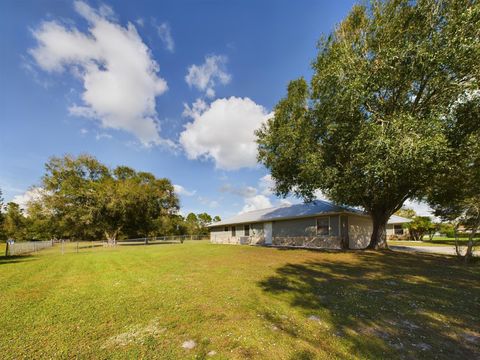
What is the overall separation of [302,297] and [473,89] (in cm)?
1168

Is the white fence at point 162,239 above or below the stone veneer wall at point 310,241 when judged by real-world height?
below

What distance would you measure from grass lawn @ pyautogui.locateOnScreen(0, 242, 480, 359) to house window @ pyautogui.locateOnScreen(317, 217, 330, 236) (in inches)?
391

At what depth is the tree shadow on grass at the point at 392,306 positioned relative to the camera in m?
3.64

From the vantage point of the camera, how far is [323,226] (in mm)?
18938

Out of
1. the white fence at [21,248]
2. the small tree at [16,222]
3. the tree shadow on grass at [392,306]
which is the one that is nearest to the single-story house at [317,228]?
the tree shadow on grass at [392,306]

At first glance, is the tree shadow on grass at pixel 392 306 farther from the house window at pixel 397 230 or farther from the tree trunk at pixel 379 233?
the house window at pixel 397 230

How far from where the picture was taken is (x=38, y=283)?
8.02 m

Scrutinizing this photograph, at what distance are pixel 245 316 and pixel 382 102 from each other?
1231 centimetres

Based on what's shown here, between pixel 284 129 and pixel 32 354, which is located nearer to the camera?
pixel 32 354

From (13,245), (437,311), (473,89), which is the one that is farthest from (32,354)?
(13,245)

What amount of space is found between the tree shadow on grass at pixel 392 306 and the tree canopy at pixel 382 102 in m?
4.24

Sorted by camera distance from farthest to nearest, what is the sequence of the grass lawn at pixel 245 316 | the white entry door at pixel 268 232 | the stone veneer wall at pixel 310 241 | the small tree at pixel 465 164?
1. the white entry door at pixel 268 232
2. the stone veneer wall at pixel 310 241
3. the small tree at pixel 465 164
4. the grass lawn at pixel 245 316

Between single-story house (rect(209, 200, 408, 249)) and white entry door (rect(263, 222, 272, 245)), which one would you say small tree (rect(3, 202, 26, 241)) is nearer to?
single-story house (rect(209, 200, 408, 249))

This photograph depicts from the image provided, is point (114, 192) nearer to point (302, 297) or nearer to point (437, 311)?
point (302, 297)
